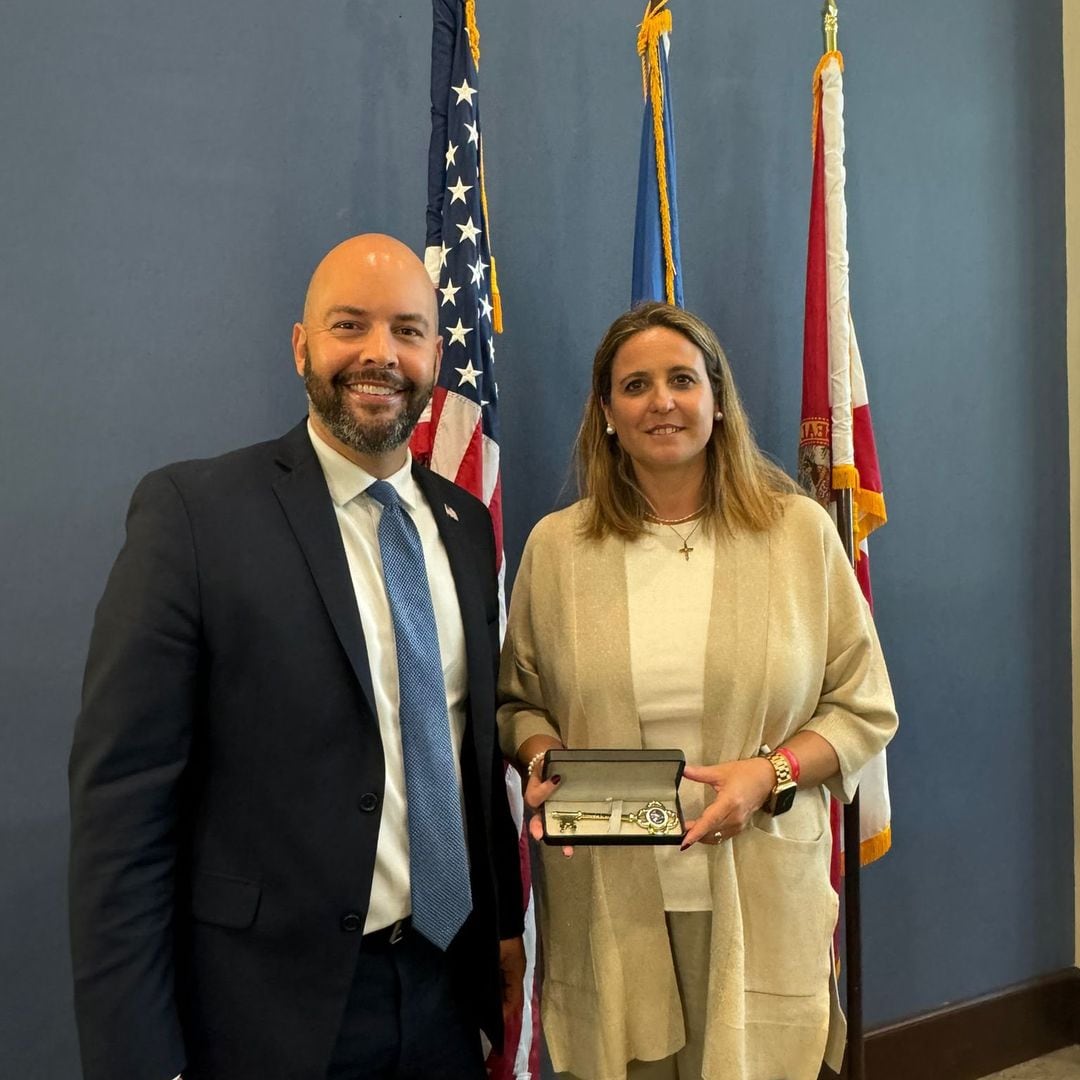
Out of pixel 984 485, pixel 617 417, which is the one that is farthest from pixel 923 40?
pixel 617 417

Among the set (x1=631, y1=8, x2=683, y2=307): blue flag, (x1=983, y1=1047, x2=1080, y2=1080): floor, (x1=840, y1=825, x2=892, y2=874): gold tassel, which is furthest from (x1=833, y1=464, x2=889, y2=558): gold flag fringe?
(x1=983, y1=1047, x2=1080, y2=1080): floor

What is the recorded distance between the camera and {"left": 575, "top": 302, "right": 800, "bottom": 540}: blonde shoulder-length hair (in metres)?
1.75

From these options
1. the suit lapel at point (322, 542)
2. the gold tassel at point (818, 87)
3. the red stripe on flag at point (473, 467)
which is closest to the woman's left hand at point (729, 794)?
the suit lapel at point (322, 542)

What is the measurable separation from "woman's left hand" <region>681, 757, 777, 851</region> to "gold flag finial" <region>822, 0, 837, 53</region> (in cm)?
184

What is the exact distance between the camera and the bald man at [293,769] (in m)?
1.25

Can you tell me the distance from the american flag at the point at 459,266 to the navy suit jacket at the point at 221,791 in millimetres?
827

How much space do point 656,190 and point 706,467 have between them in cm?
90

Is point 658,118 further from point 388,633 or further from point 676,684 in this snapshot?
point 388,633

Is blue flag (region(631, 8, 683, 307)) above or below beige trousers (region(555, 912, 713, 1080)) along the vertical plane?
above

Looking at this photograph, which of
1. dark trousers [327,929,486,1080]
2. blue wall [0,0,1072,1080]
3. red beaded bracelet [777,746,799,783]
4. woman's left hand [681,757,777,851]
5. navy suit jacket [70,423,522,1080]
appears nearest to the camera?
navy suit jacket [70,423,522,1080]

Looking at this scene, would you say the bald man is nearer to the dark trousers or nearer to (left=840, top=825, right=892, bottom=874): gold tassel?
the dark trousers

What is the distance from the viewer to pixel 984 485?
3.07 metres

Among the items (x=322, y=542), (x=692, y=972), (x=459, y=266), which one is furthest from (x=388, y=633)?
(x=459, y=266)

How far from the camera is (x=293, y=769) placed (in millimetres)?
1324
